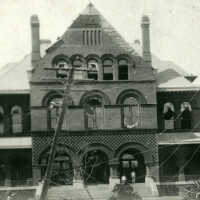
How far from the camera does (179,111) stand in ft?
109

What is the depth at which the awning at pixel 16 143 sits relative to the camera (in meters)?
31.0

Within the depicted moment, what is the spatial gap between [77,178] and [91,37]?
28.1 ft

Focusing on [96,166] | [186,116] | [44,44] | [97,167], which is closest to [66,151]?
[96,166]

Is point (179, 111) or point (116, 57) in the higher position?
point (116, 57)

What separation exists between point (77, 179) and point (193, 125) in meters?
8.58

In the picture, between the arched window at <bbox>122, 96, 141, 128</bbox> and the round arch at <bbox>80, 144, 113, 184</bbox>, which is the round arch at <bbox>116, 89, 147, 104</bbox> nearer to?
the arched window at <bbox>122, 96, 141, 128</bbox>

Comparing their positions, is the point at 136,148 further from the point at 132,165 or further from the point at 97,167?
the point at 97,167

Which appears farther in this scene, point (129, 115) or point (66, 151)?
point (129, 115)

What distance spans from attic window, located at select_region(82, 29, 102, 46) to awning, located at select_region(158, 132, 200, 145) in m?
7.22

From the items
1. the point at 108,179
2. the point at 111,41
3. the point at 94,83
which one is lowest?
the point at 108,179

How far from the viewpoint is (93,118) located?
102 feet

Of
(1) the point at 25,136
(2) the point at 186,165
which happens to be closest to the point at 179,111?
(2) the point at 186,165

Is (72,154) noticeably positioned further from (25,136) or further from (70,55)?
(70,55)

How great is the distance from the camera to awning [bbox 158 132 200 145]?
3171cm
